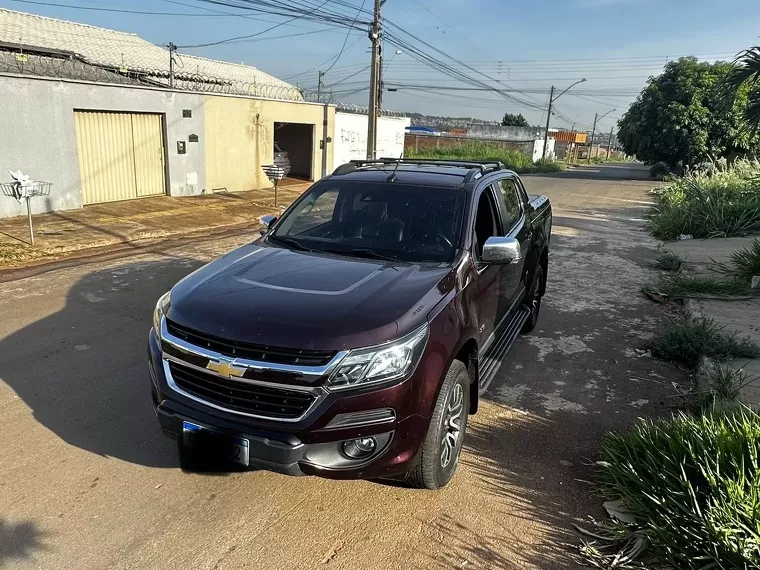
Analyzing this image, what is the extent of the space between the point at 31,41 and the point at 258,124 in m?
7.47

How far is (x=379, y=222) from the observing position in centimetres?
408

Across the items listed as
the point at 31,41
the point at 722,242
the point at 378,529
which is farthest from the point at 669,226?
the point at 31,41

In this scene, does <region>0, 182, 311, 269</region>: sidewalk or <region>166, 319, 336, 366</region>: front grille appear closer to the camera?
<region>166, 319, 336, 366</region>: front grille

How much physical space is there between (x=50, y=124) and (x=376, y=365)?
39.9ft

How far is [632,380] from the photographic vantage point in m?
4.99

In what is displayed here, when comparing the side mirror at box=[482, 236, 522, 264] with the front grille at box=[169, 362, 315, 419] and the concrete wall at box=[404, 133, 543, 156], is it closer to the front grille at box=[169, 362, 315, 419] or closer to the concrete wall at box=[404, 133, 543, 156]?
the front grille at box=[169, 362, 315, 419]

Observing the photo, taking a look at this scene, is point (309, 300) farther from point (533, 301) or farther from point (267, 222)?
point (533, 301)

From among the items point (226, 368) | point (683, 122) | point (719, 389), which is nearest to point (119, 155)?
point (226, 368)

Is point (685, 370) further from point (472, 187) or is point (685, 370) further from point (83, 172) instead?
point (83, 172)

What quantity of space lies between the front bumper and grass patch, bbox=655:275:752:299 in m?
6.14

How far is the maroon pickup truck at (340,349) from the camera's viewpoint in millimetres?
2688

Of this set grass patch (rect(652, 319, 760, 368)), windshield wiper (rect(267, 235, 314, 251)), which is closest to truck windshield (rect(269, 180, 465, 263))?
windshield wiper (rect(267, 235, 314, 251))

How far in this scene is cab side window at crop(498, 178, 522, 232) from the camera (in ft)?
16.0

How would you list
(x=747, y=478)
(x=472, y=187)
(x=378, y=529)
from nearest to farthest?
(x=747, y=478) < (x=378, y=529) < (x=472, y=187)
